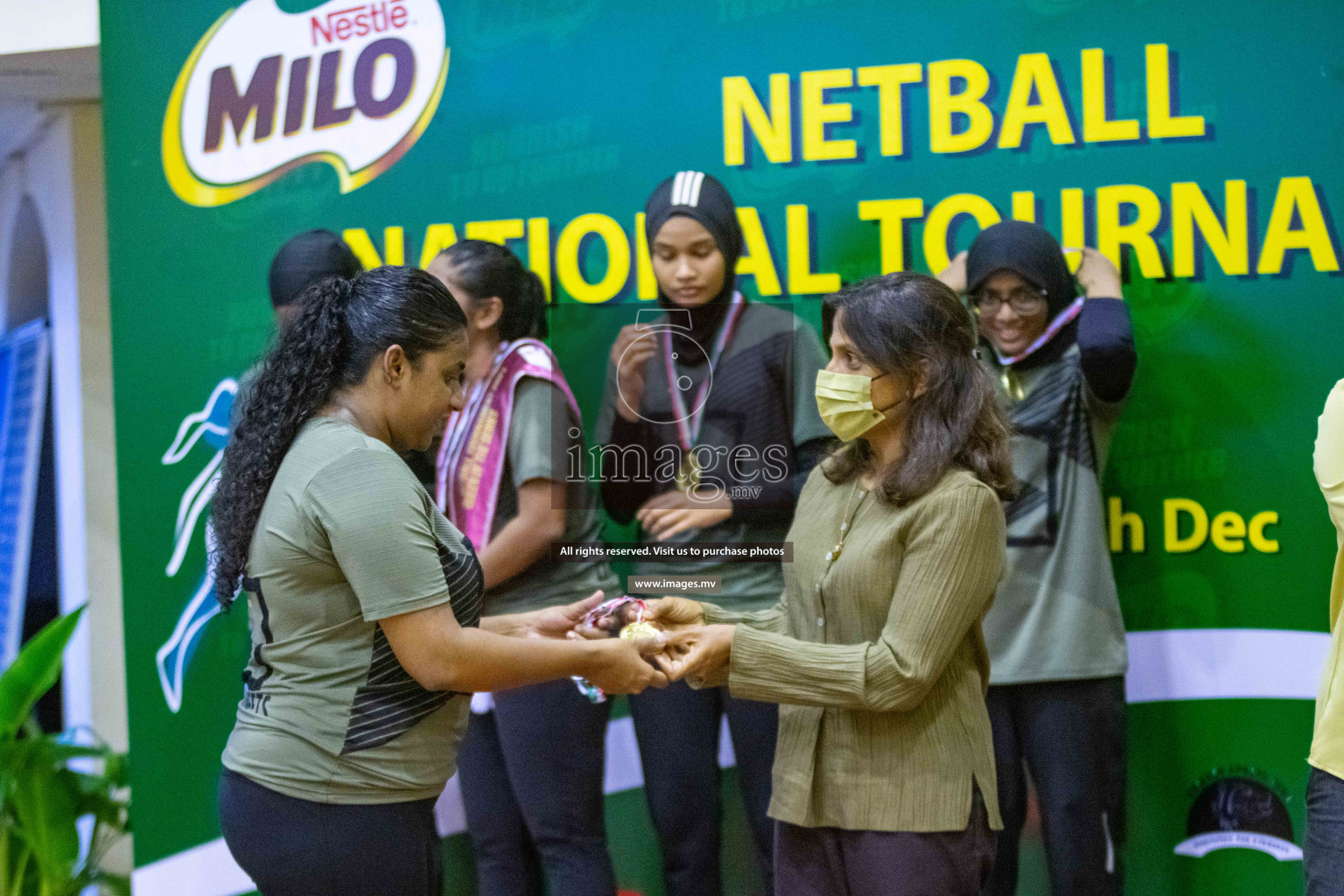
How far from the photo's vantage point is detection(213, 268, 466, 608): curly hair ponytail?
181 centimetres

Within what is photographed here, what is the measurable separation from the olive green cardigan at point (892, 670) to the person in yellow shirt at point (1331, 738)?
51 centimetres

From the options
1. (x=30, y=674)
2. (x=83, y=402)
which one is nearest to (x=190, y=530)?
(x=30, y=674)

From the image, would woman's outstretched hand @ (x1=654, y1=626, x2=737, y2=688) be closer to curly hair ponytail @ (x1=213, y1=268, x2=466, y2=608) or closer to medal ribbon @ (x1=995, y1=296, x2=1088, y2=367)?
curly hair ponytail @ (x1=213, y1=268, x2=466, y2=608)

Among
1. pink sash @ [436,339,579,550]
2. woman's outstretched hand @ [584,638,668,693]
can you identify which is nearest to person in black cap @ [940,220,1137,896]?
woman's outstretched hand @ [584,638,668,693]

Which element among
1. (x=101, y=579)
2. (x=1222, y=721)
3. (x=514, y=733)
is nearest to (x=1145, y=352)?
(x=1222, y=721)

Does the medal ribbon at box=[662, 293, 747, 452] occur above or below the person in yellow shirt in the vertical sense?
above

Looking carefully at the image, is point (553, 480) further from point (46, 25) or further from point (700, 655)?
point (46, 25)

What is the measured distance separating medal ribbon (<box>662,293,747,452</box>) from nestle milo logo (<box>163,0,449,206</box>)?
3.58ft

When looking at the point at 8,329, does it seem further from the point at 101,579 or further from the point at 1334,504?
the point at 1334,504

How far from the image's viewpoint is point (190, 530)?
335 centimetres

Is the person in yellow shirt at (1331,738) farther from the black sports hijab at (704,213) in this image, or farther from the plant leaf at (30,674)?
the plant leaf at (30,674)

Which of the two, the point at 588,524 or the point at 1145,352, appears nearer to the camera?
the point at 588,524

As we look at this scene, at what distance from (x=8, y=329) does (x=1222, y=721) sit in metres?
4.82

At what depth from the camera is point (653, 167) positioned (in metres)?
3.08
